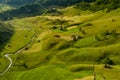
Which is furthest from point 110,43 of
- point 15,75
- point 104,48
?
point 15,75

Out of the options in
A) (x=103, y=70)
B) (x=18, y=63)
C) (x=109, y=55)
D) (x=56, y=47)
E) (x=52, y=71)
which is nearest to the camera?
(x=103, y=70)

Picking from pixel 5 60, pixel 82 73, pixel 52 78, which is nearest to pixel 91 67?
pixel 82 73

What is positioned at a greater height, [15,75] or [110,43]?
[110,43]

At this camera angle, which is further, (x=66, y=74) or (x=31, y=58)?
(x=31, y=58)

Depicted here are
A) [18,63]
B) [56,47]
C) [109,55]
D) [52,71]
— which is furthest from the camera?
[56,47]

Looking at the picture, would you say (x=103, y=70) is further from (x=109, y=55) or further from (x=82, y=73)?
(x=109, y=55)

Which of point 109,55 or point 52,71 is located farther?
point 109,55

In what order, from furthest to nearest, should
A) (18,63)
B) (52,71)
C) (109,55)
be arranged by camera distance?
(18,63) → (109,55) → (52,71)

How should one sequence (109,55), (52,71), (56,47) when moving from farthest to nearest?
1. (56,47)
2. (109,55)
3. (52,71)

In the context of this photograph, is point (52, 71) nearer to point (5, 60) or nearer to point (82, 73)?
point (82, 73)
